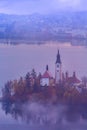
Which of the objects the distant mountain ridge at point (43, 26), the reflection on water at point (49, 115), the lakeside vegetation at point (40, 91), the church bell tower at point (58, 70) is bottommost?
the reflection on water at point (49, 115)

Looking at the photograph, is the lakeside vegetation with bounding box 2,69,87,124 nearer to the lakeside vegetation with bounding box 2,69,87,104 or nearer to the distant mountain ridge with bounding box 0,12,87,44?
the lakeside vegetation with bounding box 2,69,87,104

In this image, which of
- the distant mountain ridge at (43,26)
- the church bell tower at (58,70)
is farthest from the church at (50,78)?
the distant mountain ridge at (43,26)

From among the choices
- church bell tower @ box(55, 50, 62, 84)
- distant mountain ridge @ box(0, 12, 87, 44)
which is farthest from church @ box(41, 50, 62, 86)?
distant mountain ridge @ box(0, 12, 87, 44)

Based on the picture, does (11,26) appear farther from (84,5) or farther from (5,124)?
(5,124)

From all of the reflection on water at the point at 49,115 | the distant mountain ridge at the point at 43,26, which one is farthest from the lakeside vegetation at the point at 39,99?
the distant mountain ridge at the point at 43,26

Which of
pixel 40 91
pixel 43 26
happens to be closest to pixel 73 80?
pixel 40 91

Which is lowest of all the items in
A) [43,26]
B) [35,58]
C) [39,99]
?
[39,99]

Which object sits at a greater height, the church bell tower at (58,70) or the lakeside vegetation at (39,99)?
the church bell tower at (58,70)

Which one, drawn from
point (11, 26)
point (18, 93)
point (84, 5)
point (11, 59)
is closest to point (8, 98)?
point (18, 93)

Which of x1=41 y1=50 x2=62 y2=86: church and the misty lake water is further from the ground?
the misty lake water

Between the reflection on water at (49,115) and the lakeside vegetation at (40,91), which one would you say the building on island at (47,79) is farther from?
the reflection on water at (49,115)

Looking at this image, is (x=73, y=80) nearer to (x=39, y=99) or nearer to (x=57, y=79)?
(x=57, y=79)
